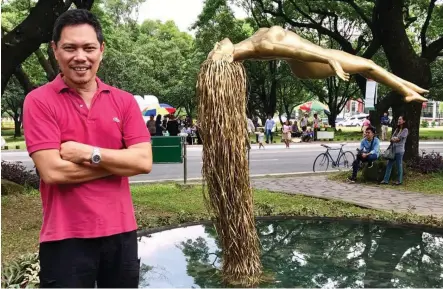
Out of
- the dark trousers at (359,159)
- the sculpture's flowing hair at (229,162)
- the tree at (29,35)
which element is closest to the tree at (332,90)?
the dark trousers at (359,159)

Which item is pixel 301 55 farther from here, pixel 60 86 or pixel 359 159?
pixel 359 159

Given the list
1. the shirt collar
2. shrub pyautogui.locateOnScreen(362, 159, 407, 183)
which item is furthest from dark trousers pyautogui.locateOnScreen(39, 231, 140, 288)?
shrub pyautogui.locateOnScreen(362, 159, 407, 183)

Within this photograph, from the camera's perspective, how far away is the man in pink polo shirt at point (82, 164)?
2006 millimetres

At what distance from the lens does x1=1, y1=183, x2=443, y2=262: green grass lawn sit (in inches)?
246

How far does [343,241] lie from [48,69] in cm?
942

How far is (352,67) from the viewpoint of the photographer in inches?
161

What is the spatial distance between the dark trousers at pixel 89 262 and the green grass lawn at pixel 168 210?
339 centimetres

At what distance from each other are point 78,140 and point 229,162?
79.2 inches

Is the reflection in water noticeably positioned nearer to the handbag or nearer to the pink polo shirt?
the pink polo shirt

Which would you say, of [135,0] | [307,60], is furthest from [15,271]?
[135,0]

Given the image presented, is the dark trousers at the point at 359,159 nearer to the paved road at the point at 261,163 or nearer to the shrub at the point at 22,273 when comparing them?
the paved road at the point at 261,163

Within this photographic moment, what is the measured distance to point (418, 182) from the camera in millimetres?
10969

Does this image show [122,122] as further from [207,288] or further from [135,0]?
[135,0]

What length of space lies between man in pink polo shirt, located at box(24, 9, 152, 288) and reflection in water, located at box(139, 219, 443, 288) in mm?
2377
